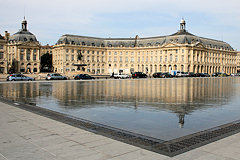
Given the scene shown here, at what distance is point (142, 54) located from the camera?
408 ft

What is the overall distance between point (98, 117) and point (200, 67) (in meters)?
114

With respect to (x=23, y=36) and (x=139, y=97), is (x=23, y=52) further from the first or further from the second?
(x=139, y=97)

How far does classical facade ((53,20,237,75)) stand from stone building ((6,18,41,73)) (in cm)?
979

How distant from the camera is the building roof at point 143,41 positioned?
112500 mm

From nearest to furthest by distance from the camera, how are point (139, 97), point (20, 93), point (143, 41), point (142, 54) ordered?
point (139, 97) < point (20, 93) < point (142, 54) < point (143, 41)

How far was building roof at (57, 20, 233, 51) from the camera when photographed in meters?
112

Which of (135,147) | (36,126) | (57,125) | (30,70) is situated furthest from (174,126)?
(30,70)

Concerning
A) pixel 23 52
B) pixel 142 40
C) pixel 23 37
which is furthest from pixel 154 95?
pixel 142 40

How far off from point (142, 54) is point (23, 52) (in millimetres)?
55185

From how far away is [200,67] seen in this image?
385ft

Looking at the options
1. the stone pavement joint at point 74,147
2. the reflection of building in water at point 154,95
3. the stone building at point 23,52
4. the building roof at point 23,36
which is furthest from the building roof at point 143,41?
the stone pavement joint at point 74,147

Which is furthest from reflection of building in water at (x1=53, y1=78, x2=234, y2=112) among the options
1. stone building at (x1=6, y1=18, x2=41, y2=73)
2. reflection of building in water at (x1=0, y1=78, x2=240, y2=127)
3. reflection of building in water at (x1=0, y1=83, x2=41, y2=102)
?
stone building at (x1=6, y1=18, x2=41, y2=73)

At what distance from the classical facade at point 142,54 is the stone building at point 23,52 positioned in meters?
9.79

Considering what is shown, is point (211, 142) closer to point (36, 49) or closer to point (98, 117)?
point (98, 117)
